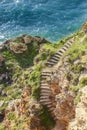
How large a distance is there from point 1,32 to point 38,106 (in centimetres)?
3184

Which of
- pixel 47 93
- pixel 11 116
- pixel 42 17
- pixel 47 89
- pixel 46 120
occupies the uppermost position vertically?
pixel 47 89

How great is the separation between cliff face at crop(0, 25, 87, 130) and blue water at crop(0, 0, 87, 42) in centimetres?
1732

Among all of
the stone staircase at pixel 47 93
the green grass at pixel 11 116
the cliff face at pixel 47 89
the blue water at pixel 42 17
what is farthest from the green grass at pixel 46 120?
the blue water at pixel 42 17

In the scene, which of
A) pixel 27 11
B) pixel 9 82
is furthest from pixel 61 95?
pixel 27 11

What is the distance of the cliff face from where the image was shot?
22.2 metres

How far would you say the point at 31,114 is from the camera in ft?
86.7

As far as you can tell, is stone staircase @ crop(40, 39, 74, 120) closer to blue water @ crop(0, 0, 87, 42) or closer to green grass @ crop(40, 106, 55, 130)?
green grass @ crop(40, 106, 55, 130)

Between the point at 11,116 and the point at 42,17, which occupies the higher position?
the point at 11,116

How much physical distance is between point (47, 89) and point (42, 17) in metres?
33.4

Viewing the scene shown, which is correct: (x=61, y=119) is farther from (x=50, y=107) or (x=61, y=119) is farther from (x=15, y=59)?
(x=15, y=59)

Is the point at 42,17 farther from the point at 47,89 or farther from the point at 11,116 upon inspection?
the point at 47,89

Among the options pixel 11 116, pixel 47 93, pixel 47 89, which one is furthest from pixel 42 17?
pixel 47 93

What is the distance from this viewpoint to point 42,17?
59.2 meters

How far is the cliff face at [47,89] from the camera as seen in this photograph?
72.7 feet
